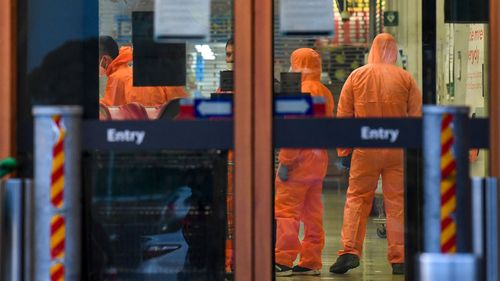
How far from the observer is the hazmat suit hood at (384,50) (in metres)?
5.99

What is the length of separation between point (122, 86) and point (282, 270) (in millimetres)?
1328

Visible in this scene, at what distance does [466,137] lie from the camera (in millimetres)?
4375

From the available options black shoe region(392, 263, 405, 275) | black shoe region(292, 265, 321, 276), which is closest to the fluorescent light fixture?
black shoe region(292, 265, 321, 276)

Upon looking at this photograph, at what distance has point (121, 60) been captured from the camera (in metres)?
5.59

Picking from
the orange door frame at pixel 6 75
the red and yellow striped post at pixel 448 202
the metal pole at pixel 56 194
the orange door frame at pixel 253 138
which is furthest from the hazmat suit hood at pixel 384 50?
the metal pole at pixel 56 194

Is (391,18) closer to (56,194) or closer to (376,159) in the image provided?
(376,159)

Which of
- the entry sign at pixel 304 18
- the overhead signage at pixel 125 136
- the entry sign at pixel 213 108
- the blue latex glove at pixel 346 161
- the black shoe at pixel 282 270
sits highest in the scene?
the entry sign at pixel 304 18

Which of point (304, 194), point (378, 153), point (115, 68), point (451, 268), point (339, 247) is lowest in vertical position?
point (339, 247)

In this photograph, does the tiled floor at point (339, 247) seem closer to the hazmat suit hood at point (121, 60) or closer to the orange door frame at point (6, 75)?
the hazmat suit hood at point (121, 60)

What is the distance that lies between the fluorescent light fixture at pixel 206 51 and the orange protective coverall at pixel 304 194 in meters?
0.42

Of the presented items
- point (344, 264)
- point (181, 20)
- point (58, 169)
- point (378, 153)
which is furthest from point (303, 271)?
point (58, 169)

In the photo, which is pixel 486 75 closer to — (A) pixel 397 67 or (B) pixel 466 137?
(A) pixel 397 67

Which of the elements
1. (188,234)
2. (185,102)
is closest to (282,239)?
(188,234)

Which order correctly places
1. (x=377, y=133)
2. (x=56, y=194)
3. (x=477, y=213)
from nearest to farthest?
(x=56, y=194)
(x=477, y=213)
(x=377, y=133)
